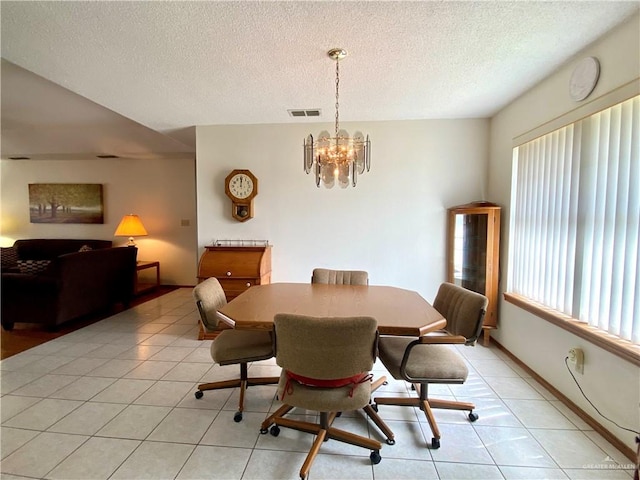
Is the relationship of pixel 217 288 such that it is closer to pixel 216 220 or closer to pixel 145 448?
pixel 145 448

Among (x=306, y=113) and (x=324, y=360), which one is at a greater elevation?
(x=306, y=113)

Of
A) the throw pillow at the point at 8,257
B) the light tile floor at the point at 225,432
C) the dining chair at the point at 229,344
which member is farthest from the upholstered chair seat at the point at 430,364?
the throw pillow at the point at 8,257

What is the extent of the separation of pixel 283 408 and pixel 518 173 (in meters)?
2.89

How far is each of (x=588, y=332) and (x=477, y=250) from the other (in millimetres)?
1393

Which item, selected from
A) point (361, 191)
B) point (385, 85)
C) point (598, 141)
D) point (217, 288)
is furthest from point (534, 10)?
point (217, 288)

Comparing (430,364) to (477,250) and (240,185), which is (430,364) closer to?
(477,250)

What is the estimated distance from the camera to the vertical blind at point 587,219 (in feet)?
5.44

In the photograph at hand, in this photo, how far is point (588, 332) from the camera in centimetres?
182

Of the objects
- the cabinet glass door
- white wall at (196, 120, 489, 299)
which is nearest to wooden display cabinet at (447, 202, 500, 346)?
the cabinet glass door

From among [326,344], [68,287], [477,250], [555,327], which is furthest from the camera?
[68,287]

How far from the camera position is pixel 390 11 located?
62.6 inches

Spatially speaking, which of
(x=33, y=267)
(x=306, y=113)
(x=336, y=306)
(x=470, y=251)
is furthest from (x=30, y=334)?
(x=470, y=251)

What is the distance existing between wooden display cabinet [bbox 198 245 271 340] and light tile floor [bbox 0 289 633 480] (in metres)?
0.81

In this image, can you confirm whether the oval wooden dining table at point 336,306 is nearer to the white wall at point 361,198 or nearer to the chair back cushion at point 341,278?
the chair back cushion at point 341,278
